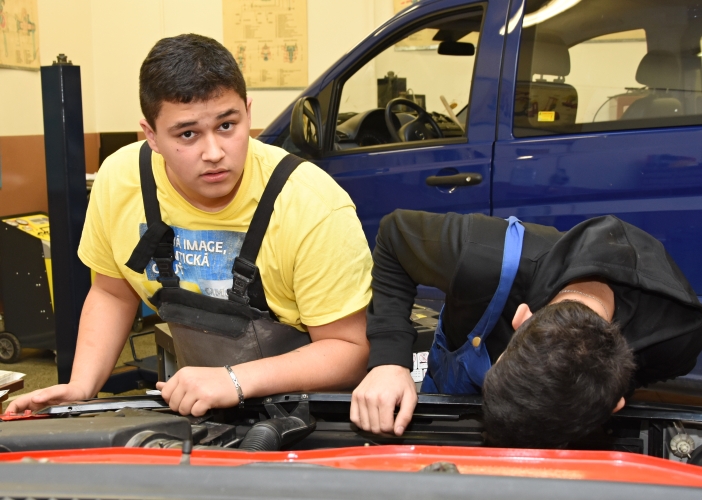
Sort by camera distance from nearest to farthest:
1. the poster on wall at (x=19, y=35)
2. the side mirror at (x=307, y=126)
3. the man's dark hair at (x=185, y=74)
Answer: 1. the man's dark hair at (x=185, y=74)
2. the side mirror at (x=307, y=126)
3. the poster on wall at (x=19, y=35)

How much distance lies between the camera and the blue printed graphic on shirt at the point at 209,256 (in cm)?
173

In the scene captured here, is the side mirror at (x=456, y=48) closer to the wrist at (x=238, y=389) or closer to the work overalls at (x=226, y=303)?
the work overalls at (x=226, y=303)

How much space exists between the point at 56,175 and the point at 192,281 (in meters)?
1.28

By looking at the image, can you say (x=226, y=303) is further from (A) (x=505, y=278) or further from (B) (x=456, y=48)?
(B) (x=456, y=48)

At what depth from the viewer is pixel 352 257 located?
170cm

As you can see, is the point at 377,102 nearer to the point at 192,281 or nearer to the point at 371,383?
the point at 192,281

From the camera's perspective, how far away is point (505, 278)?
1444mm

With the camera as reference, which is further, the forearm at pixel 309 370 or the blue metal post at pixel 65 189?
the blue metal post at pixel 65 189

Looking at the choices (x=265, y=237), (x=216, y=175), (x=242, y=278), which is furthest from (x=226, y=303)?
(x=216, y=175)

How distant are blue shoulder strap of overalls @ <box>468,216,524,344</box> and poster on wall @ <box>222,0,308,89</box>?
200 inches

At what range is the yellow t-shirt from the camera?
165cm

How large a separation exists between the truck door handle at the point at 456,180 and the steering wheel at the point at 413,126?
0.39 meters

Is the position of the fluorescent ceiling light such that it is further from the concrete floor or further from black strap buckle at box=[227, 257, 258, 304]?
the concrete floor

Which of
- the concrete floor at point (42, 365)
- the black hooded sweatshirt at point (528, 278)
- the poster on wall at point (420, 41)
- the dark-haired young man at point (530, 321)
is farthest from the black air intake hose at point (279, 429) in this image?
the concrete floor at point (42, 365)
